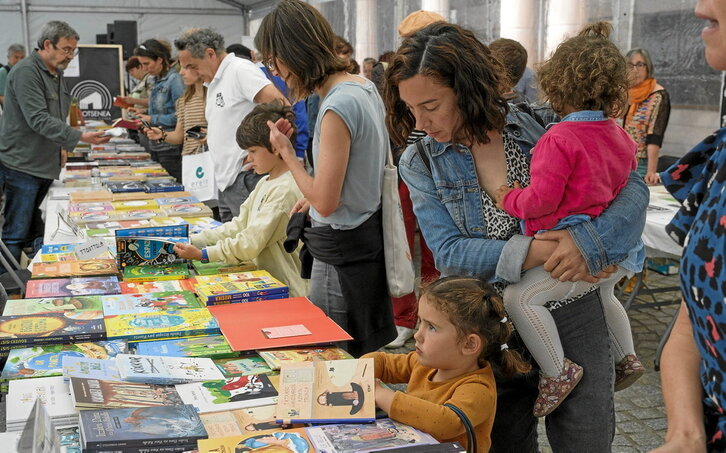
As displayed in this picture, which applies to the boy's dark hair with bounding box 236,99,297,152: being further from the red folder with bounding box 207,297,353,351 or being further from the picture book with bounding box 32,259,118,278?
the red folder with bounding box 207,297,353,351

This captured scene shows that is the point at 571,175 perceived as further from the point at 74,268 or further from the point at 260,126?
the point at 74,268

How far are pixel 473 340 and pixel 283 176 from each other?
1.47 m

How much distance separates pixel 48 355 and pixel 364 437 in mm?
877

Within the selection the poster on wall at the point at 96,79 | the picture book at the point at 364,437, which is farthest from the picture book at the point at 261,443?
the poster on wall at the point at 96,79

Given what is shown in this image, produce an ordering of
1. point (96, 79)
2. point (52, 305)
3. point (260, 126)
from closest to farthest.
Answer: point (52, 305) < point (260, 126) < point (96, 79)

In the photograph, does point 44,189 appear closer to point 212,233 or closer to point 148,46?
point 148,46

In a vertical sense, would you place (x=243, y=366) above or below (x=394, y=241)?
below

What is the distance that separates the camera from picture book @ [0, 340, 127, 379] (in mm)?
1710

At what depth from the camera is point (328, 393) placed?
1.55m

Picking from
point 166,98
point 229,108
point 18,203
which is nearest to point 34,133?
point 18,203

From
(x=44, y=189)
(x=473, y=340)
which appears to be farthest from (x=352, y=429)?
(x=44, y=189)

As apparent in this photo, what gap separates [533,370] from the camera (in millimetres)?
1811

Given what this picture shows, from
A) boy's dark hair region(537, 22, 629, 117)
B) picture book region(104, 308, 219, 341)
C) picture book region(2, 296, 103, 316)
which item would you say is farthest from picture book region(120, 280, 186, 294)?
boy's dark hair region(537, 22, 629, 117)

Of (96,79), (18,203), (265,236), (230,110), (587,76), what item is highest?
(96,79)
